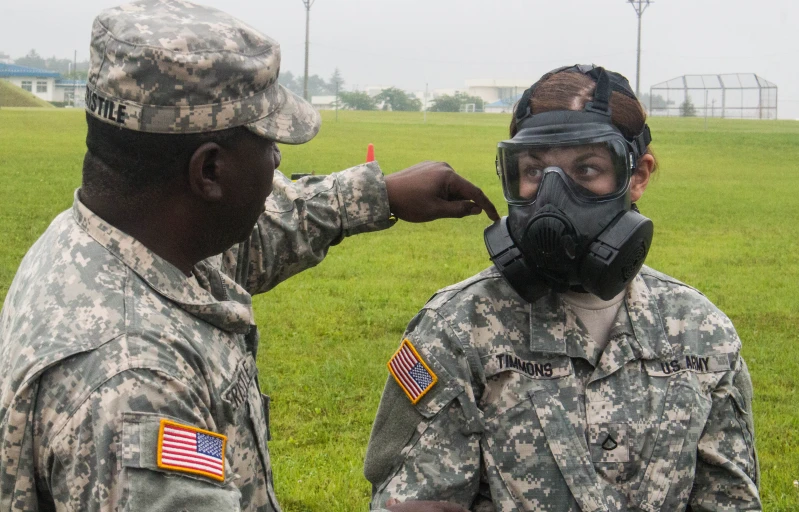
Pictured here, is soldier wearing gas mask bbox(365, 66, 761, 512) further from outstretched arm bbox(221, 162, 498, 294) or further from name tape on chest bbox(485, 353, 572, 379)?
outstretched arm bbox(221, 162, 498, 294)

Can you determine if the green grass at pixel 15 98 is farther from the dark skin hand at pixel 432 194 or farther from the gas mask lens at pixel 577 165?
the gas mask lens at pixel 577 165

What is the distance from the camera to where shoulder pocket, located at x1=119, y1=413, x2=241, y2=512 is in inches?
68.7

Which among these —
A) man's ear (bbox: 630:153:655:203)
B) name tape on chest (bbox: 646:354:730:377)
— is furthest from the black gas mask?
name tape on chest (bbox: 646:354:730:377)

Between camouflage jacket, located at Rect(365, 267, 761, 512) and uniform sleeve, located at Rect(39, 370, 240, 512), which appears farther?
camouflage jacket, located at Rect(365, 267, 761, 512)

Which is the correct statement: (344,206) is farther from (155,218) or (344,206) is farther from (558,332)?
(155,218)

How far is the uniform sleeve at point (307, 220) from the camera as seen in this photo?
9.58ft

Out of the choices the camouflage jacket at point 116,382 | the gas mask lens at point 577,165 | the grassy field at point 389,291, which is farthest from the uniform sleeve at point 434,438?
the grassy field at point 389,291

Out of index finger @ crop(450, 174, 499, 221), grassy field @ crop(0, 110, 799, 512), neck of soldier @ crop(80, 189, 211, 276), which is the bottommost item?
grassy field @ crop(0, 110, 799, 512)

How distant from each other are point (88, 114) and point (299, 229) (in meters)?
0.99

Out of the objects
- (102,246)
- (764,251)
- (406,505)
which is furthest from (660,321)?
(764,251)

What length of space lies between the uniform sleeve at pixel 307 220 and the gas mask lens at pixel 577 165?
0.55 metres

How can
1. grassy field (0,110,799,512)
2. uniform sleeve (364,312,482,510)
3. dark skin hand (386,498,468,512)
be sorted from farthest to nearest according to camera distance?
grassy field (0,110,799,512)
uniform sleeve (364,312,482,510)
dark skin hand (386,498,468,512)

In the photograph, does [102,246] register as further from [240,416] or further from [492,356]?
[492,356]

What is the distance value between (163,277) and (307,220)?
0.99 meters
